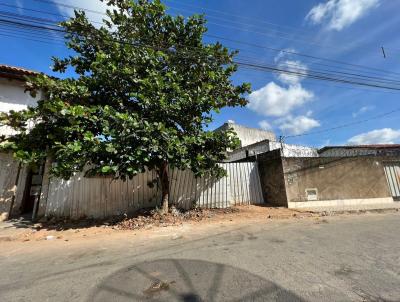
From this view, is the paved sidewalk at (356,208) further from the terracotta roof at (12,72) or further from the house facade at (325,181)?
the terracotta roof at (12,72)

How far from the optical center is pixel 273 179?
1126 centimetres

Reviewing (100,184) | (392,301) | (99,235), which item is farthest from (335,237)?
(100,184)

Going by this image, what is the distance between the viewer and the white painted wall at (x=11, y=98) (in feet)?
33.0

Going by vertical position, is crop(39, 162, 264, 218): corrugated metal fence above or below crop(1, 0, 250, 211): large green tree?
below

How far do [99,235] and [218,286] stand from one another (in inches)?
194

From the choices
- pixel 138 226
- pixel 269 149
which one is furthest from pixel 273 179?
pixel 269 149

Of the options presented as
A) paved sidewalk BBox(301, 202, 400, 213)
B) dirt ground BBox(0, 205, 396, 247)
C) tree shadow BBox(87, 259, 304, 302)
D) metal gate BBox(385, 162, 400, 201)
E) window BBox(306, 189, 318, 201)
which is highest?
metal gate BBox(385, 162, 400, 201)

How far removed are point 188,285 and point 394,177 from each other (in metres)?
14.2

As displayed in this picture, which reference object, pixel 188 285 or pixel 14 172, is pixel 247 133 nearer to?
pixel 14 172

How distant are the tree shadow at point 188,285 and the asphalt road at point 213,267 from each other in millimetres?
13

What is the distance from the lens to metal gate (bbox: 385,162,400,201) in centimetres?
1252

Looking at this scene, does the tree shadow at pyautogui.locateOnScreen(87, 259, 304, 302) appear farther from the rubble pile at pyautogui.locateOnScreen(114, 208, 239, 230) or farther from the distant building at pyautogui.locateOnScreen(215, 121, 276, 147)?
the distant building at pyautogui.locateOnScreen(215, 121, 276, 147)

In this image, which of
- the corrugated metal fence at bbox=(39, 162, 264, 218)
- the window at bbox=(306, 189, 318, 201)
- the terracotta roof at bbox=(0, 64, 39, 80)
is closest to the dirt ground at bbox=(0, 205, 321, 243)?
the corrugated metal fence at bbox=(39, 162, 264, 218)

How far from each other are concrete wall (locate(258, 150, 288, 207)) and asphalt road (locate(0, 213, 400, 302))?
14.1ft
